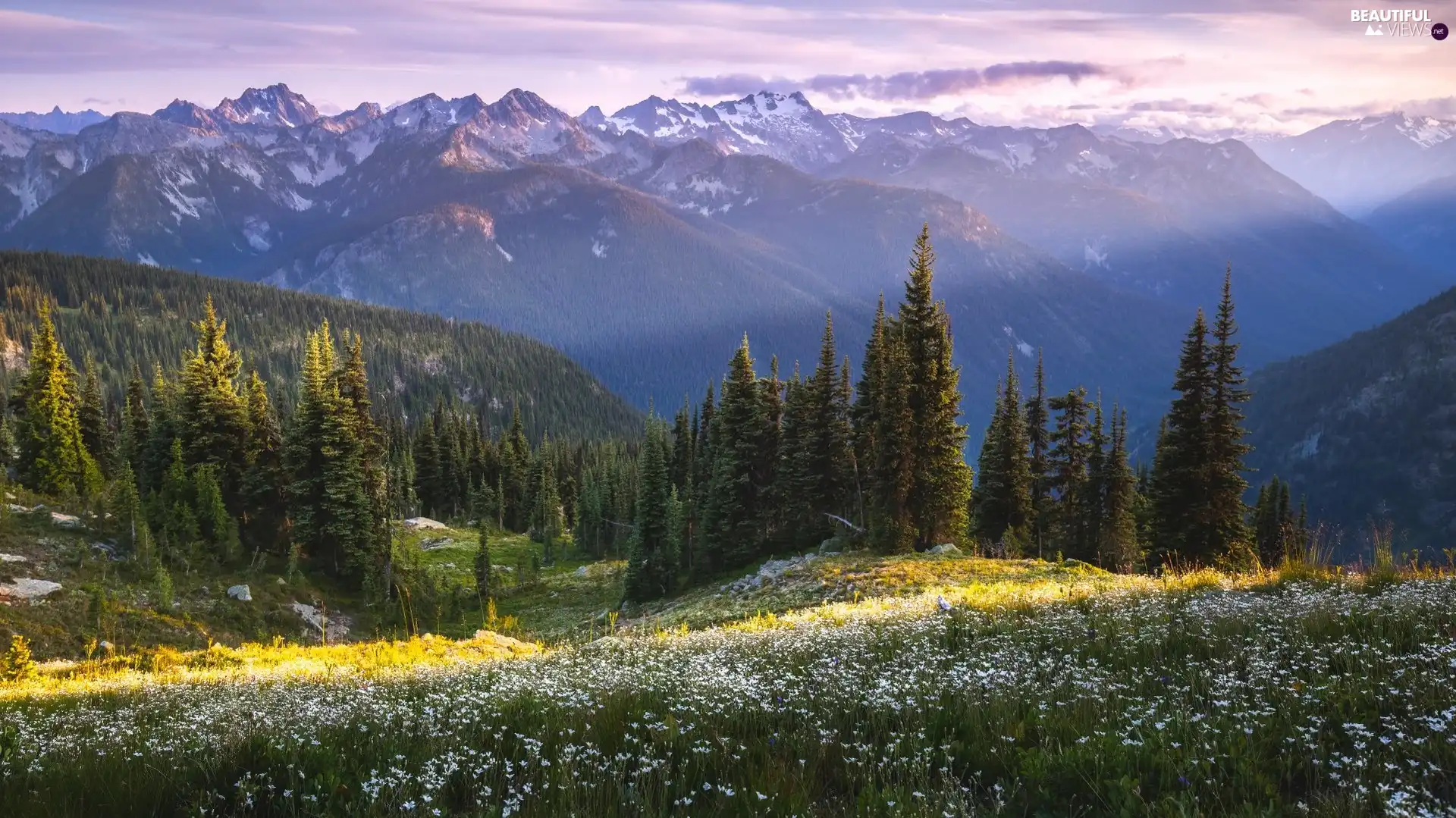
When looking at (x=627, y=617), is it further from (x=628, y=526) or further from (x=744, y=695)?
(x=628, y=526)

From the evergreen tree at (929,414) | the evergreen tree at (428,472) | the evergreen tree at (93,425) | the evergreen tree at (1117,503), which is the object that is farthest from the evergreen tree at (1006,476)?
the evergreen tree at (428,472)

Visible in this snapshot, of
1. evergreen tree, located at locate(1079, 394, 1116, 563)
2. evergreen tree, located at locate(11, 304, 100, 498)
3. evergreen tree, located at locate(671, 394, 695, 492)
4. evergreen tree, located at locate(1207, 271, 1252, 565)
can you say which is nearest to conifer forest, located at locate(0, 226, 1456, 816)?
evergreen tree, located at locate(1207, 271, 1252, 565)

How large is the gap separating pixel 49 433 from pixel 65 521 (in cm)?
1642

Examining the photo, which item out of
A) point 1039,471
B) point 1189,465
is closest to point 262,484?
point 1039,471

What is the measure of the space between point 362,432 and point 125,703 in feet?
111

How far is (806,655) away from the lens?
28.1 feet

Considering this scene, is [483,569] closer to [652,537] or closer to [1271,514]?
[652,537]

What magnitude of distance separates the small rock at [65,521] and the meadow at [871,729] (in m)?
28.4

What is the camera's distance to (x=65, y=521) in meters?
31.4

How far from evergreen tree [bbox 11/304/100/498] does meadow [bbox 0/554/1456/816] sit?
43.4 m

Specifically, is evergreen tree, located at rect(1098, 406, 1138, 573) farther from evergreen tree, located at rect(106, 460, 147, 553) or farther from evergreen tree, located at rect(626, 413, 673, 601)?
evergreen tree, located at rect(106, 460, 147, 553)

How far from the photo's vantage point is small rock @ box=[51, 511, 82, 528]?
31.0 meters

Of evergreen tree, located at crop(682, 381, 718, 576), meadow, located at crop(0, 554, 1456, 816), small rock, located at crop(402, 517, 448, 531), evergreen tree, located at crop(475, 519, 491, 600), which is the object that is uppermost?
meadow, located at crop(0, 554, 1456, 816)

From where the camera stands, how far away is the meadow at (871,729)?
4.18 m
